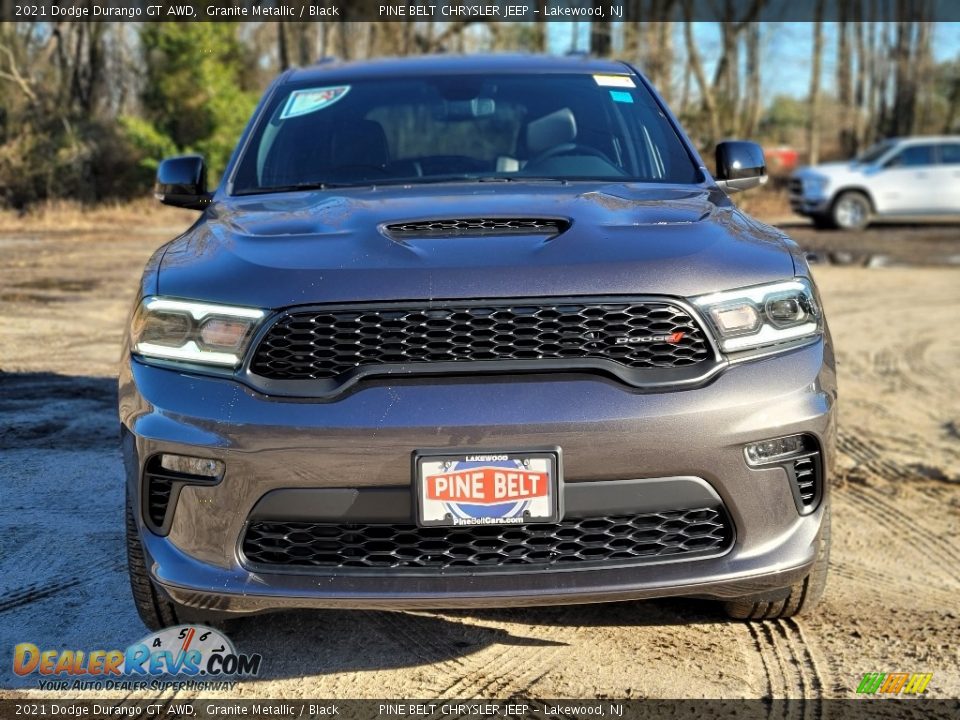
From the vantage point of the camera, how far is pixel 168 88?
25547mm

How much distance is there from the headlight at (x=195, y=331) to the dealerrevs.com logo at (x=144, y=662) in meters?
0.84

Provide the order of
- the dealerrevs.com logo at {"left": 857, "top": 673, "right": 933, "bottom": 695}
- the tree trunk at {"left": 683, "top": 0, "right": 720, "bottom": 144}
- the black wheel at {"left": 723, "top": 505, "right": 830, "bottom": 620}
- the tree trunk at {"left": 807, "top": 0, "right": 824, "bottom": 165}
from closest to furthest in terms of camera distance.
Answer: the dealerrevs.com logo at {"left": 857, "top": 673, "right": 933, "bottom": 695}
the black wheel at {"left": 723, "top": 505, "right": 830, "bottom": 620}
the tree trunk at {"left": 683, "top": 0, "right": 720, "bottom": 144}
the tree trunk at {"left": 807, "top": 0, "right": 824, "bottom": 165}

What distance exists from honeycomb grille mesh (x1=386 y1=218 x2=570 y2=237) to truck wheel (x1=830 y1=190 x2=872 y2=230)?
59.3 ft

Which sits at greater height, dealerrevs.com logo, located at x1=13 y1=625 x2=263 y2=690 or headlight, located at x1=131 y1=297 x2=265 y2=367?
headlight, located at x1=131 y1=297 x2=265 y2=367

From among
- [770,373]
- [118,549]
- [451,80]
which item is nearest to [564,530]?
[770,373]

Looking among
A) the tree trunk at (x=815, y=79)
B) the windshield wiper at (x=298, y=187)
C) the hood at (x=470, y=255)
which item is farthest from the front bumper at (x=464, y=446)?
the tree trunk at (x=815, y=79)

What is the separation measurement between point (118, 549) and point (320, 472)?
1682 millimetres

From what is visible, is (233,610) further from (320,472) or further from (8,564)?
(8,564)

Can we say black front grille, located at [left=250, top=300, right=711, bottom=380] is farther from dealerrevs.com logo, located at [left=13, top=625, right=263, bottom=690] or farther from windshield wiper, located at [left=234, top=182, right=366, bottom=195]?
windshield wiper, located at [left=234, top=182, right=366, bottom=195]

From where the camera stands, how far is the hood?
2746mm

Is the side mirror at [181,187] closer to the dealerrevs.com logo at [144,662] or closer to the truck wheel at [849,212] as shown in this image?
the dealerrevs.com logo at [144,662]

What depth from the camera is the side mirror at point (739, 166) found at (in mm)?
4266

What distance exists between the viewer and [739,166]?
4.29 meters

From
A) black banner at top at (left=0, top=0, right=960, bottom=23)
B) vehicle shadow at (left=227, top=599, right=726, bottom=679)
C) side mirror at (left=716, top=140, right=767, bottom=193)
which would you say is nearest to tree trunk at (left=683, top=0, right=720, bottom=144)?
black banner at top at (left=0, top=0, right=960, bottom=23)
